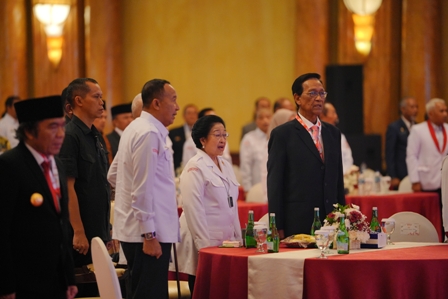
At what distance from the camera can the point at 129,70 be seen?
13445mm

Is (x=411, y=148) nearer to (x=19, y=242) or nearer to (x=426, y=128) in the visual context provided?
(x=426, y=128)

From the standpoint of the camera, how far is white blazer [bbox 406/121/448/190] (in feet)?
30.1

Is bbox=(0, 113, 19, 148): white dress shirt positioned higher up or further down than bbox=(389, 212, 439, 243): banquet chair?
higher up

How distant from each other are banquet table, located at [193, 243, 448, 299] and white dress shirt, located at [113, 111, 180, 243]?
442 millimetres

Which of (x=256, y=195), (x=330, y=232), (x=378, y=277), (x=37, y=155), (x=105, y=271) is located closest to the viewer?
(x=37, y=155)

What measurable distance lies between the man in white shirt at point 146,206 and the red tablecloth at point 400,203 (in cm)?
380

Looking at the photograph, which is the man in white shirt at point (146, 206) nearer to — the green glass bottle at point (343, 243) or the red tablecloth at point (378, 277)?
the red tablecloth at point (378, 277)

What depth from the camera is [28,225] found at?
3.73 meters

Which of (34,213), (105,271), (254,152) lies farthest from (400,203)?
(34,213)

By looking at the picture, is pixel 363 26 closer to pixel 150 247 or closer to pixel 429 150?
pixel 429 150

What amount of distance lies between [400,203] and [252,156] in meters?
2.21

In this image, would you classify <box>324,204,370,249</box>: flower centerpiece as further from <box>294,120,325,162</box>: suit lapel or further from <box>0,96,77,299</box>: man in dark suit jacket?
<box>0,96,77,299</box>: man in dark suit jacket

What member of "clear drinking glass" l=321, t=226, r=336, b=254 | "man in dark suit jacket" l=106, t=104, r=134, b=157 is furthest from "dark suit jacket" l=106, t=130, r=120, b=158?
"clear drinking glass" l=321, t=226, r=336, b=254

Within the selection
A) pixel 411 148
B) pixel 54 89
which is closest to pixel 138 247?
pixel 411 148
